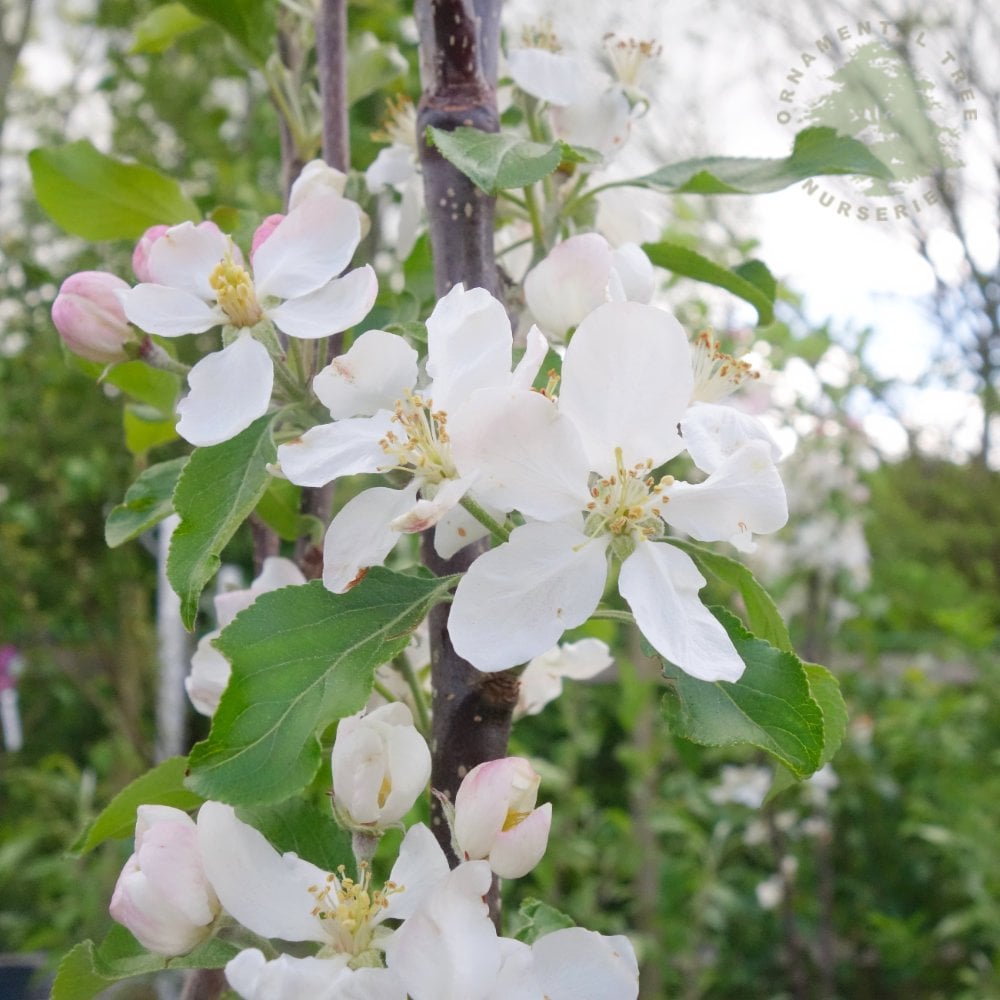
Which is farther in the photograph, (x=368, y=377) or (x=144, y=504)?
(x=144, y=504)

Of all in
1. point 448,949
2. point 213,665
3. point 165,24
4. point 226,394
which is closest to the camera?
point 448,949

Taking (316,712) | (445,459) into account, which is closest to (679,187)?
(445,459)

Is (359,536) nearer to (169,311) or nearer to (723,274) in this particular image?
(169,311)

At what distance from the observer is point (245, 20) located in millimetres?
921

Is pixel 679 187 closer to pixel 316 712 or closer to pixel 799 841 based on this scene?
pixel 316 712

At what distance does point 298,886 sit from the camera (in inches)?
20.7

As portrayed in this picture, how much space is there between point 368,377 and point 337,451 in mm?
43

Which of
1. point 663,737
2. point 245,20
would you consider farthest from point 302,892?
point 663,737

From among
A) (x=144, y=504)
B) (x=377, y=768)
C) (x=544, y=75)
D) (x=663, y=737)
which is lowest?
(x=663, y=737)

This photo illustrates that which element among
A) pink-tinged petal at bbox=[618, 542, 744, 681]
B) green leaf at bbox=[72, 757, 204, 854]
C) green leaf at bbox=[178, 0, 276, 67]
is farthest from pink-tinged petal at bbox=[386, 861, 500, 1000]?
green leaf at bbox=[178, 0, 276, 67]

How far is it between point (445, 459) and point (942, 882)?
3.20m

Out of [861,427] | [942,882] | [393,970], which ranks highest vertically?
[393,970]

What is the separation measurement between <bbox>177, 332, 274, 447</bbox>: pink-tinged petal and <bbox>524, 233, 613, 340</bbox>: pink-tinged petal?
16 cm

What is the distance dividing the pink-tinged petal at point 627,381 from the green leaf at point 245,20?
588 mm
